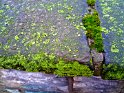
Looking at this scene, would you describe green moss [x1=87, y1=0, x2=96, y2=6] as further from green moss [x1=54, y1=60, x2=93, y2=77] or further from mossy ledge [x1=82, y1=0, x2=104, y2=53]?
green moss [x1=54, y1=60, x2=93, y2=77]

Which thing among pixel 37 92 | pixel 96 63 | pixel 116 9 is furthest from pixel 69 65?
pixel 116 9

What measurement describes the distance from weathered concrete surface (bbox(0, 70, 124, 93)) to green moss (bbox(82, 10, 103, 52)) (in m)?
0.16

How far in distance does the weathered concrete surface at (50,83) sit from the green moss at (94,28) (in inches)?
6.4

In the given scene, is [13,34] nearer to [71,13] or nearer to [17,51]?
[17,51]

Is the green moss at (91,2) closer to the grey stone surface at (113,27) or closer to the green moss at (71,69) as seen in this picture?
the grey stone surface at (113,27)

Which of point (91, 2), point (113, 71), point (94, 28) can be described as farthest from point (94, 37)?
point (91, 2)

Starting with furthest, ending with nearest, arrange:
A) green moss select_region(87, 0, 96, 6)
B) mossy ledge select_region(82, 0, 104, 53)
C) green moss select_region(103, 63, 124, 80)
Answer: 1. green moss select_region(87, 0, 96, 6)
2. mossy ledge select_region(82, 0, 104, 53)
3. green moss select_region(103, 63, 124, 80)

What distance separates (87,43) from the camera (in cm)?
132

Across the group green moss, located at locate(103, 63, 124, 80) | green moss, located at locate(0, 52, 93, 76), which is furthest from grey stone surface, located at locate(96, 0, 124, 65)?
green moss, located at locate(0, 52, 93, 76)

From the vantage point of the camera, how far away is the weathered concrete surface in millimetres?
1235

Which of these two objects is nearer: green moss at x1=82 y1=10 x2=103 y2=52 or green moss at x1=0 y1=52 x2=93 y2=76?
green moss at x1=0 y1=52 x2=93 y2=76

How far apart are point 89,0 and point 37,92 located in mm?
619

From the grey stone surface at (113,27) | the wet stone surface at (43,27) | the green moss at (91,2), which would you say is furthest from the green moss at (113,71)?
the green moss at (91,2)

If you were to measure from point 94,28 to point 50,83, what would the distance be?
14.1 inches
